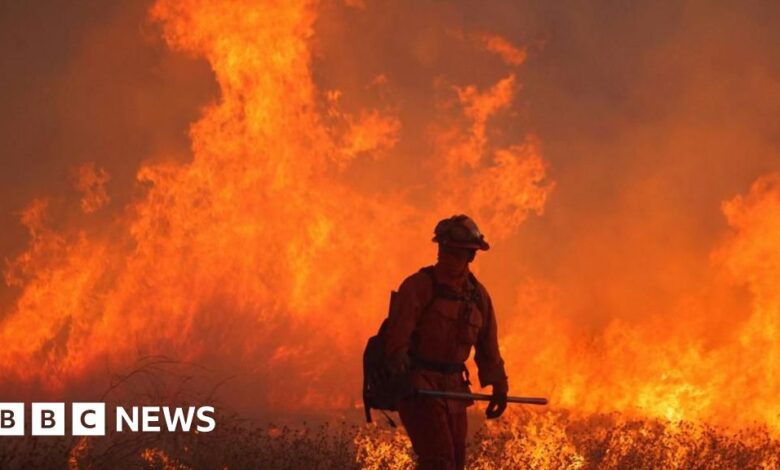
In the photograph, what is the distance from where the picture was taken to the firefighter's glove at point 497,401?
31.2 ft

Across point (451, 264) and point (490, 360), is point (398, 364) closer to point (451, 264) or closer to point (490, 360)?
point (451, 264)

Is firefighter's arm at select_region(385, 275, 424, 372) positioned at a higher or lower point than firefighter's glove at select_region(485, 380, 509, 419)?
higher

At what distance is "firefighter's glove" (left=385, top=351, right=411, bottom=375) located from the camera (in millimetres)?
8820

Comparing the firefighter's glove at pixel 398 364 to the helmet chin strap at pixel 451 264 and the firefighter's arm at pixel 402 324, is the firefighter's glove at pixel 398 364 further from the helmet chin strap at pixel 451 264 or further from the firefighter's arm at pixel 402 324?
the helmet chin strap at pixel 451 264

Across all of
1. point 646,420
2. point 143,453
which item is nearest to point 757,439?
point 646,420

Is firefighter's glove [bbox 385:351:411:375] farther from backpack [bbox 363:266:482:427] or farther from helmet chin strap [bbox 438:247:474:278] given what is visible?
helmet chin strap [bbox 438:247:474:278]

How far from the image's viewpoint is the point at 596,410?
1922 cm

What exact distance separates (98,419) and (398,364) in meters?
4.62

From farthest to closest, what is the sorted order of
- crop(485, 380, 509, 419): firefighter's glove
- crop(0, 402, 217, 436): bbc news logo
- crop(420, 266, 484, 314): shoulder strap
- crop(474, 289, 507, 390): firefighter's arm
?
1. crop(0, 402, 217, 436): bbc news logo
2. crop(474, 289, 507, 390): firefighter's arm
3. crop(485, 380, 509, 419): firefighter's glove
4. crop(420, 266, 484, 314): shoulder strap

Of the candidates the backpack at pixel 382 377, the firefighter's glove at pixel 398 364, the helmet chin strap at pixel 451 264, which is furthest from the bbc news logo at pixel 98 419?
the helmet chin strap at pixel 451 264

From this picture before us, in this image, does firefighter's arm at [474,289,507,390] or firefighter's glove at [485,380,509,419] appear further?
firefighter's arm at [474,289,507,390]

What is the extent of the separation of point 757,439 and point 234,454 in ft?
22.4

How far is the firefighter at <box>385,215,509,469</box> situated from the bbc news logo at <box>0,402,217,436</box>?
2.96m

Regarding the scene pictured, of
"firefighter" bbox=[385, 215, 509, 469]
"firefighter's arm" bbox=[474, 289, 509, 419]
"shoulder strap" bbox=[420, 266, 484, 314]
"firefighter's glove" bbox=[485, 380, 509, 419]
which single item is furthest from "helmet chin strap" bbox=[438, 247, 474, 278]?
"firefighter's glove" bbox=[485, 380, 509, 419]
